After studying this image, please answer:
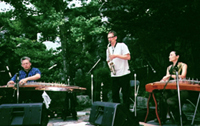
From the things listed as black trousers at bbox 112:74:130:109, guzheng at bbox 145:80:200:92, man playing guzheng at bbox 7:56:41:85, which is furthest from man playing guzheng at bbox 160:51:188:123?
man playing guzheng at bbox 7:56:41:85

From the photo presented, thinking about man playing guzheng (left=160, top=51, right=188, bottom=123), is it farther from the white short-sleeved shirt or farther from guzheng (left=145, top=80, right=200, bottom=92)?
the white short-sleeved shirt

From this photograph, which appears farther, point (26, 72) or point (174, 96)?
point (26, 72)

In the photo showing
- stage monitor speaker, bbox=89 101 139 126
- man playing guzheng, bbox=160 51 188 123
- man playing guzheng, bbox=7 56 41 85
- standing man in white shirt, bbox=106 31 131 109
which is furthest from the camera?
man playing guzheng, bbox=7 56 41 85

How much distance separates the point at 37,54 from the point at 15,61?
5.68 feet

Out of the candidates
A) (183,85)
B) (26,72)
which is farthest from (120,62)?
(26,72)

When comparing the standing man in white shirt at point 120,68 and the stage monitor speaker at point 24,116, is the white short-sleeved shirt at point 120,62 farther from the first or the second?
the stage monitor speaker at point 24,116

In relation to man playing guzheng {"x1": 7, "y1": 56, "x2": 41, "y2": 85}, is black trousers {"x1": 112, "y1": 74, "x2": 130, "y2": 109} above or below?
below

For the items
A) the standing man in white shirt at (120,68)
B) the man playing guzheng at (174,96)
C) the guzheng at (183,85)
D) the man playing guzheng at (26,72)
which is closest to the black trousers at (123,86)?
the standing man in white shirt at (120,68)

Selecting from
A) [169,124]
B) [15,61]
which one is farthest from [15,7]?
[169,124]

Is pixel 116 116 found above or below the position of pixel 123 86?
below

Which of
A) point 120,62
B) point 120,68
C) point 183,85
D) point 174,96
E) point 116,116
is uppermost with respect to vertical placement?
point 120,62

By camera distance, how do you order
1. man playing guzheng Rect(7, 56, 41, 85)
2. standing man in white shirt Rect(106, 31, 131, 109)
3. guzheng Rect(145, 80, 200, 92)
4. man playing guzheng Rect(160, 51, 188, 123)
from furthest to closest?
man playing guzheng Rect(7, 56, 41, 85), man playing guzheng Rect(160, 51, 188, 123), standing man in white shirt Rect(106, 31, 131, 109), guzheng Rect(145, 80, 200, 92)

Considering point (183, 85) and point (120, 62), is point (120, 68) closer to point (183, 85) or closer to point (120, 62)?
point (120, 62)

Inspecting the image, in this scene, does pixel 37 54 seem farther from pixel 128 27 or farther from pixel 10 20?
pixel 128 27
